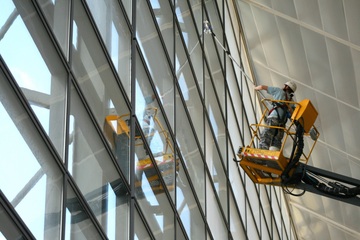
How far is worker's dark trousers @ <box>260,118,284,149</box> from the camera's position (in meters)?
21.4

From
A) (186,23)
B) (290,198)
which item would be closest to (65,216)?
(186,23)

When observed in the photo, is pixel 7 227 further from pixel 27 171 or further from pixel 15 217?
pixel 27 171

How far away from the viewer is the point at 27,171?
12359 mm

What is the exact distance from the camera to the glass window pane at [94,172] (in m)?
14.3

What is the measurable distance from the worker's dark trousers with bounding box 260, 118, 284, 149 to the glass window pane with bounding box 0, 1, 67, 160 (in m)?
8.21

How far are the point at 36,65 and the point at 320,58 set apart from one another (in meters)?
19.1

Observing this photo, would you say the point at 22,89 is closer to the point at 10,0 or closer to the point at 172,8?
the point at 10,0

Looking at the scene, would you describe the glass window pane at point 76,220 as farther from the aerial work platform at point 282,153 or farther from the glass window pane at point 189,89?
the glass window pane at point 189,89

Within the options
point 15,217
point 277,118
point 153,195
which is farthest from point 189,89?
point 15,217

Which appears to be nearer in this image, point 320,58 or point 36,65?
point 36,65

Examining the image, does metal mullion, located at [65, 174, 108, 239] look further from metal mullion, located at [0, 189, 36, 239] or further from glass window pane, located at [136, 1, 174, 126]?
glass window pane, located at [136, 1, 174, 126]

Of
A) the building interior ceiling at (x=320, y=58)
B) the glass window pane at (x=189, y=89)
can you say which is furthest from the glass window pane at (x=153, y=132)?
the building interior ceiling at (x=320, y=58)

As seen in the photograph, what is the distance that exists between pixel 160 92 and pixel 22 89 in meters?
8.05

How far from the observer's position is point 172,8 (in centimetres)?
2269
